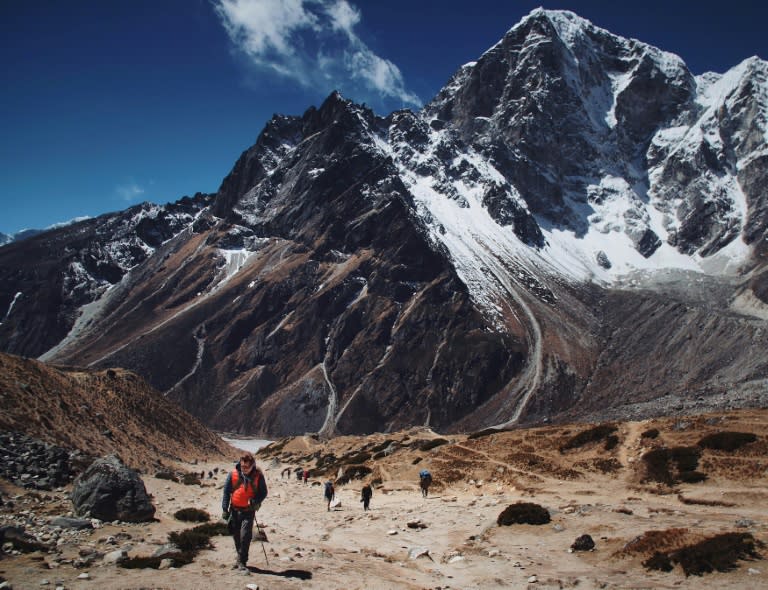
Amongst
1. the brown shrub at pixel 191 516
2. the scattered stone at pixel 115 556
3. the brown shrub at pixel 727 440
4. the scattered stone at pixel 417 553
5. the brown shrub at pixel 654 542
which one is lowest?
the scattered stone at pixel 417 553

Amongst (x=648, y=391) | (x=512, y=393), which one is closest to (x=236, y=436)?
(x=512, y=393)

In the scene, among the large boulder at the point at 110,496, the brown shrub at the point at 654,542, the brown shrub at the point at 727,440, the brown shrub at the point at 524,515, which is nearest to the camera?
the brown shrub at the point at 654,542

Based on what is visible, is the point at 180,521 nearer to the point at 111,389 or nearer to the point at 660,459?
the point at 660,459

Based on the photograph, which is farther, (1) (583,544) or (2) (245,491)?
(1) (583,544)

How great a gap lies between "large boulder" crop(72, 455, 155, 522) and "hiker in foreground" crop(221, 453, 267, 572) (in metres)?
8.47

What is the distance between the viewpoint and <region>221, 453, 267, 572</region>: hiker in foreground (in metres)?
15.7

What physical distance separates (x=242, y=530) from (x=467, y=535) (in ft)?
38.5

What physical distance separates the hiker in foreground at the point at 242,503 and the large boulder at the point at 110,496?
27.8 feet

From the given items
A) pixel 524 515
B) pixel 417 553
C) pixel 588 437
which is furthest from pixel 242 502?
pixel 588 437

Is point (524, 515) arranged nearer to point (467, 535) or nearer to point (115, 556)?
point (467, 535)

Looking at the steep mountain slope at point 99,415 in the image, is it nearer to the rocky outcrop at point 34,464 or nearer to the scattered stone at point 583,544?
the rocky outcrop at point 34,464

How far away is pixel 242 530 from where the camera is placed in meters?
15.8

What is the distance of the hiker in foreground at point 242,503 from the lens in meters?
15.7

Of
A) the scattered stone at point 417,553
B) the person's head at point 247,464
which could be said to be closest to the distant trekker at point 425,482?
the scattered stone at point 417,553
